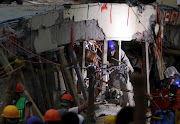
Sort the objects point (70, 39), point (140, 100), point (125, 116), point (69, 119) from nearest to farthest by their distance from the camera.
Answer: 1. point (140, 100)
2. point (125, 116)
3. point (69, 119)
4. point (70, 39)

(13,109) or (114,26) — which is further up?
(114,26)

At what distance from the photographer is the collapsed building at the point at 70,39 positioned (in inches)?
475

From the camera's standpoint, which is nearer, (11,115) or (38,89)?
(11,115)

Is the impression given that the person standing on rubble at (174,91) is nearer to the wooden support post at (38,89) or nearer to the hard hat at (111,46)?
the hard hat at (111,46)

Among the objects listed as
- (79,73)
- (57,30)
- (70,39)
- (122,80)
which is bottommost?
(122,80)

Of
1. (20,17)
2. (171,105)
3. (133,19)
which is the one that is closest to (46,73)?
(20,17)

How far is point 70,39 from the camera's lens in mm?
12656

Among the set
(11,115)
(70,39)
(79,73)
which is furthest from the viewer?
(70,39)

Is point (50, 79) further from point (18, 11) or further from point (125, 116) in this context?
point (125, 116)

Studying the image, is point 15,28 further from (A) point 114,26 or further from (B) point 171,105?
→ (B) point 171,105

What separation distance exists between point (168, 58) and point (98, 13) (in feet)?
15.7

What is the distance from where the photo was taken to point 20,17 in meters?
12.4

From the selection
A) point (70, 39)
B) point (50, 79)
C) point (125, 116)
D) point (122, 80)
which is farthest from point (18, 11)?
point (125, 116)

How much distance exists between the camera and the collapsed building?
39.6 ft
